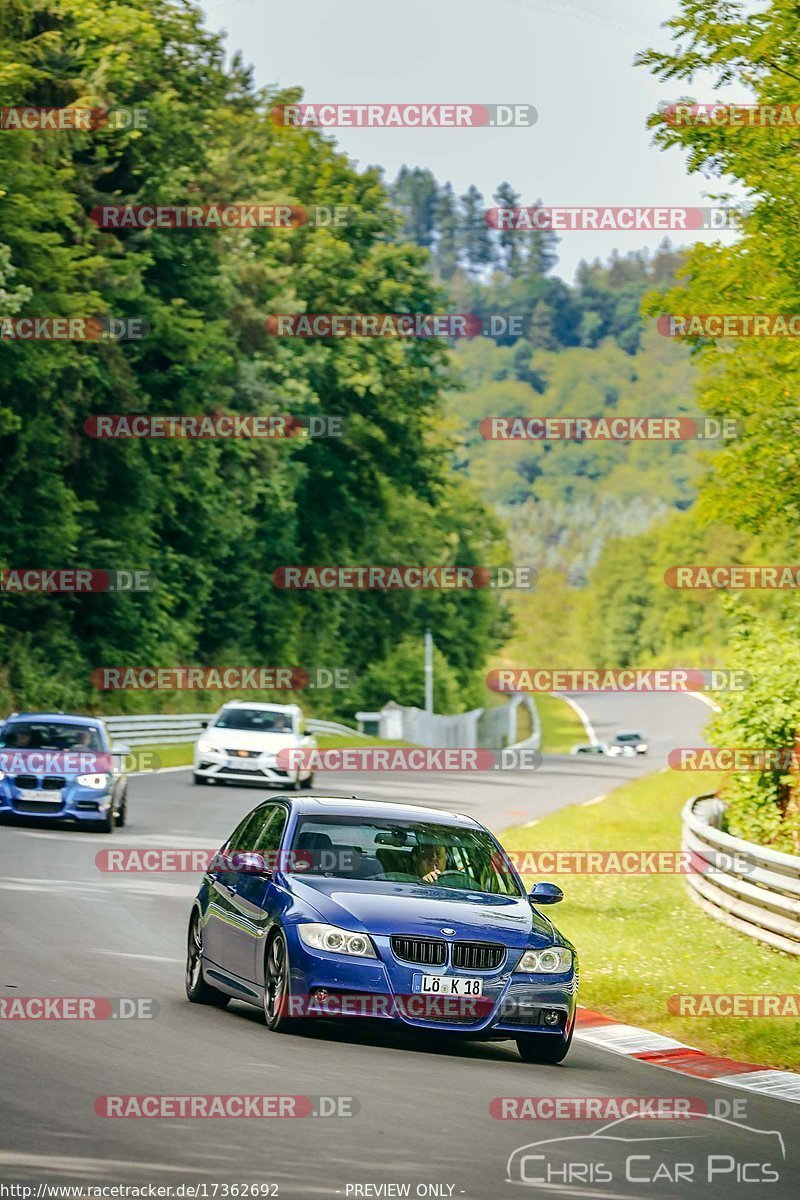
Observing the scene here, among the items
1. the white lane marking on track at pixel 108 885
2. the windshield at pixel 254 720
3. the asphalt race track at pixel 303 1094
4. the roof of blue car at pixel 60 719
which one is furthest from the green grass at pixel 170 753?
the asphalt race track at pixel 303 1094

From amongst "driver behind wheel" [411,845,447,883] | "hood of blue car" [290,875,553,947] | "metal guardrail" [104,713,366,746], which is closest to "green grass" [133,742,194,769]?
"metal guardrail" [104,713,366,746]

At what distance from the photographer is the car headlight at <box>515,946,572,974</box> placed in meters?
11.2

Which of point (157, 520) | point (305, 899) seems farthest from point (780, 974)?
point (157, 520)

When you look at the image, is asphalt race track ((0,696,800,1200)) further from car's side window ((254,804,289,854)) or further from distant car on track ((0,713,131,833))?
distant car on track ((0,713,131,833))

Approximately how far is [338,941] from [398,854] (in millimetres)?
→ 1182

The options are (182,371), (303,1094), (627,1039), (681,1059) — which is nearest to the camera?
(303,1094)

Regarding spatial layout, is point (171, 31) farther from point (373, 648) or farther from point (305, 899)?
point (305, 899)

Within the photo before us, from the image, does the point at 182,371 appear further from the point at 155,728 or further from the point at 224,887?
the point at 224,887

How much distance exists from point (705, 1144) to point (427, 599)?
92.3 meters

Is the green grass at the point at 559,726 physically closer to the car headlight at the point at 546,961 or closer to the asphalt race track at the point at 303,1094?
the asphalt race track at the point at 303,1094

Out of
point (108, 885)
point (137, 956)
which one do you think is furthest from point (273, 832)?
point (108, 885)

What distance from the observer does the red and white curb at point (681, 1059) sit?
37.1 ft

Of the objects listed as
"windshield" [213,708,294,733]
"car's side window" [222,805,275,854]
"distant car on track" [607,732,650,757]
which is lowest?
"distant car on track" [607,732,650,757]

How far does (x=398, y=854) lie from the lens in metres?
12.1
